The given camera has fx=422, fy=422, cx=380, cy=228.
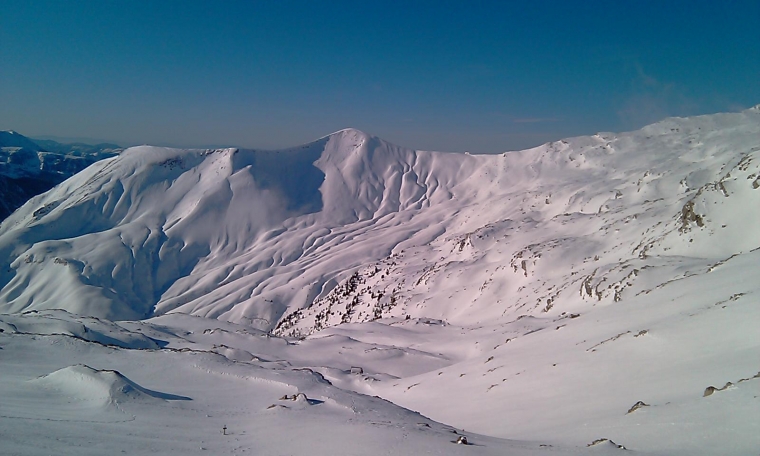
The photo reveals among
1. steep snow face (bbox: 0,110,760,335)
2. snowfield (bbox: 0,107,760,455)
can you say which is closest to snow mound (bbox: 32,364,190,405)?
snowfield (bbox: 0,107,760,455)

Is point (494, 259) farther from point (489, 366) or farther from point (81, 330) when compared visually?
point (81, 330)

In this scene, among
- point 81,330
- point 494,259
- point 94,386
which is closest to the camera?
point 94,386

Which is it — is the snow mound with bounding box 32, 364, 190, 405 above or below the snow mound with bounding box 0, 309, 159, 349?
above

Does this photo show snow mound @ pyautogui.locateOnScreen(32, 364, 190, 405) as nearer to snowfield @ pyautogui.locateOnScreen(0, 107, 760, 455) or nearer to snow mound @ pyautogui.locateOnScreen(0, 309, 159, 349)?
snowfield @ pyautogui.locateOnScreen(0, 107, 760, 455)

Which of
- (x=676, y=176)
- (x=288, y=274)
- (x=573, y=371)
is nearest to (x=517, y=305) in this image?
(x=573, y=371)

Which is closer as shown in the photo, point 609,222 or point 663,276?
point 663,276

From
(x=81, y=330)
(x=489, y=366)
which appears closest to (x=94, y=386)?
(x=489, y=366)

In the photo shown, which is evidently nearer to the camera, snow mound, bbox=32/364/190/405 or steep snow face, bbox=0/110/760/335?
snow mound, bbox=32/364/190/405

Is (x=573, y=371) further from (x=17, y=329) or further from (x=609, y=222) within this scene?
(x=609, y=222)

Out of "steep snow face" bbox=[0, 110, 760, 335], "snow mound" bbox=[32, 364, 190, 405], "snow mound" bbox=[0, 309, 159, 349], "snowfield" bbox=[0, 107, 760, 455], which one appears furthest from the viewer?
"steep snow face" bbox=[0, 110, 760, 335]
